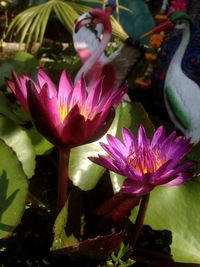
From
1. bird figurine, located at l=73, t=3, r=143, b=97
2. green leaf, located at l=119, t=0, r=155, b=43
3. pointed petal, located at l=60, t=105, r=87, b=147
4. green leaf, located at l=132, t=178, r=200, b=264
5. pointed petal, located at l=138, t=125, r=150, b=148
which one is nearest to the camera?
pointed petal, located at l=60, t=105, r=87, b=147

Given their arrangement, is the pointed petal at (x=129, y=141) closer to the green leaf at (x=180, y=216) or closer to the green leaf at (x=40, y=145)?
the green leaf at (x=180, y=216)

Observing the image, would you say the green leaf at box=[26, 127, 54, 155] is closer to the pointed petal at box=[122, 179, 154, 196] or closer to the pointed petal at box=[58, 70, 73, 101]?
the pointed petal at box=[58, 70, 73, 101]

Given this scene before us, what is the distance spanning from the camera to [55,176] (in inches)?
50.1

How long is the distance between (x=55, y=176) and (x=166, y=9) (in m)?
2.42

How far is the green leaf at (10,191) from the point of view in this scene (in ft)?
2.52

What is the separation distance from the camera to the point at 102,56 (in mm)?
1600

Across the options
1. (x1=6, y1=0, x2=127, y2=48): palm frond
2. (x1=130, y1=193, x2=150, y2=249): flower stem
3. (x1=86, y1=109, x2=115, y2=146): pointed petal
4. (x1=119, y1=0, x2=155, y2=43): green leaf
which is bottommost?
(x1=119, y1=0, x2=155, y2=43): green leaf

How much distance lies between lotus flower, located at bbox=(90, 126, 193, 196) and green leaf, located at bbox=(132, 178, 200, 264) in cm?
21

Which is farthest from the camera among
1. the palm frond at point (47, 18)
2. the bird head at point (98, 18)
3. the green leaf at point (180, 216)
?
the palm frond at point (47, 18)

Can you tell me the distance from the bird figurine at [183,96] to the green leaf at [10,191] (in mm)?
783

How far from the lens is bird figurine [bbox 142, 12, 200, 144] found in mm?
1463

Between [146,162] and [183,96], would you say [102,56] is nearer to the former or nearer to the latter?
[183,96]

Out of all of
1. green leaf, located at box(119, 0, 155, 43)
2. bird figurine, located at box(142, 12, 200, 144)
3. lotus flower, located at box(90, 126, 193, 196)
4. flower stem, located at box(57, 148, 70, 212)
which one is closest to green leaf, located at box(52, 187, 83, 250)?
flower stem, located at box(57, 148, 70, 212)

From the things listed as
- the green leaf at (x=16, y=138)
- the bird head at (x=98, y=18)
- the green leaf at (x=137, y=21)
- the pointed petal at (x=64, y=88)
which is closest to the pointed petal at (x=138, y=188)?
the pointed petal at (x=64, y=88)
